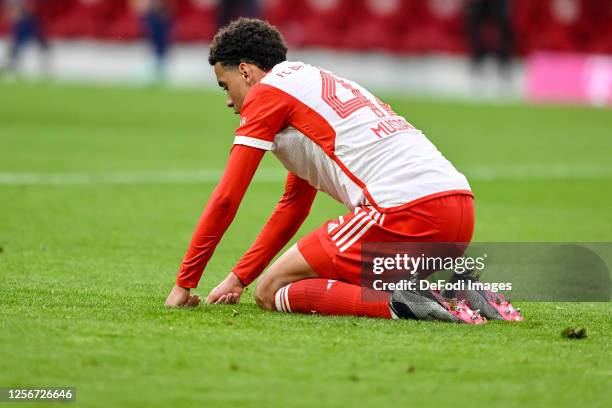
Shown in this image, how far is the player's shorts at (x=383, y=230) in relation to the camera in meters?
6.45

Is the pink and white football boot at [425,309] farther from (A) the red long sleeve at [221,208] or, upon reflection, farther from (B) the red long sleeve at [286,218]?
(B) the red long sleeve at [286,218]

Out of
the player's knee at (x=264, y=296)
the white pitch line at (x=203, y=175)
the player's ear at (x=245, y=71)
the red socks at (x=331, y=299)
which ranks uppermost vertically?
the player's ear at (x=245, y=71)

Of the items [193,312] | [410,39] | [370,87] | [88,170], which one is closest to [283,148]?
[193,312]

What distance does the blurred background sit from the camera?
3031cm

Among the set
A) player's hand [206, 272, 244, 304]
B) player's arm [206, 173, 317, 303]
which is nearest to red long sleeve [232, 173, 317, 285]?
player's arm [206, 173, 317, 303]

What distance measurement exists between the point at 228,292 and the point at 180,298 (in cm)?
48

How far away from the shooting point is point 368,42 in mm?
32656

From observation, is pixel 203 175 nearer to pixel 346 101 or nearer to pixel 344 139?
pixel 346 101

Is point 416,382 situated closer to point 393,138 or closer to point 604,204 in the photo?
point 393,138

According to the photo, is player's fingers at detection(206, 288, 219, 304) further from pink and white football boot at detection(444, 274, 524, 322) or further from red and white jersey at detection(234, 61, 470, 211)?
pink and white football boot at detection(444, 274, 524, 322)

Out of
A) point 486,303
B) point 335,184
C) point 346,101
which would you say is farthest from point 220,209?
point 486,303

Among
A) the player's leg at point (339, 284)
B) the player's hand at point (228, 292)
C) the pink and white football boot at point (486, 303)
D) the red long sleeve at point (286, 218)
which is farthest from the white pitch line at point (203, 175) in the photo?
the pink and white football boot at point (486, 303)

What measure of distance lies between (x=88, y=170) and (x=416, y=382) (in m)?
9.75

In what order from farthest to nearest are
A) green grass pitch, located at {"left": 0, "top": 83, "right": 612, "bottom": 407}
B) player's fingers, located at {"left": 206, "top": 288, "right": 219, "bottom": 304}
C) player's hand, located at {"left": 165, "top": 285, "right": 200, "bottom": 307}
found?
player's fingers, located at {"left": 206, "top": 288, "right": 219, "bottom": 304}, player's hand, located at {"left": 165, "top": 285, "right": 200, "bottom": 307}, green grass pitch, located at {"left": 0, "top": 83, "right": 612, "bottom": 407}
